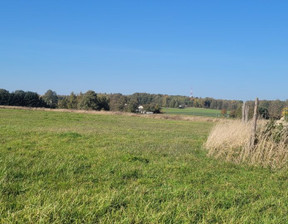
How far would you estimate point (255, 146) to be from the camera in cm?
879

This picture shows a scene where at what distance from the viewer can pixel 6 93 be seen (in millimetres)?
69938

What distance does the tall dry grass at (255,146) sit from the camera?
8.29m

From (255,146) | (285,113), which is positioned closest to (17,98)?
(285,113)

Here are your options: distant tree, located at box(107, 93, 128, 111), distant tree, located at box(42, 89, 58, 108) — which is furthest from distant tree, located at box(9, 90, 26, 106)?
distant tree, located at box(107, 93, 128, 111)

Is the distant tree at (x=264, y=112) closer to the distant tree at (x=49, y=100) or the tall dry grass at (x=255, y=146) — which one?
the tall dry grass at (x=255, y=146)

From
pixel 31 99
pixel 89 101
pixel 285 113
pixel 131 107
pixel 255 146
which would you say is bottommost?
pixel 255 146

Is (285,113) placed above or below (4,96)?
below

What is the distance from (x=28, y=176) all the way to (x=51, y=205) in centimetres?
176

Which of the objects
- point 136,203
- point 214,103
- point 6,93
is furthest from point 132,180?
point 214,103

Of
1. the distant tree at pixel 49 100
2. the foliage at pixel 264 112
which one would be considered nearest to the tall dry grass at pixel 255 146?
the foliage at pixel 264 112

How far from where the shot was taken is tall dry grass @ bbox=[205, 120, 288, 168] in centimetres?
829

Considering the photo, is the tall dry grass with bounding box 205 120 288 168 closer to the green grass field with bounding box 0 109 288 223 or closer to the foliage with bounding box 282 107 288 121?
the green grass field with bounding box 0 109 288 223

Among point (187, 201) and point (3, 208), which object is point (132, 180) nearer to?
point (187, 201)

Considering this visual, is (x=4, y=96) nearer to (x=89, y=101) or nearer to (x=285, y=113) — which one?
(x=89, y=101)
